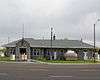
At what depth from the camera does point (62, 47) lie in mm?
76562

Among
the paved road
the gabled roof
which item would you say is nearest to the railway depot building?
the gabled roof

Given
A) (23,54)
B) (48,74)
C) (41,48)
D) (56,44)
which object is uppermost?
(56,44)

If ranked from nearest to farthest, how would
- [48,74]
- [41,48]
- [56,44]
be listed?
[48,74] < [41,48] < [56,44]

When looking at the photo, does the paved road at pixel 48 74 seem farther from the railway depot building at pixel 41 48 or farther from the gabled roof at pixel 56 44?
the gabled roof at pixel 56 44

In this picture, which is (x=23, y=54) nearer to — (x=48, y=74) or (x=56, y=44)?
(x=56, y=44)

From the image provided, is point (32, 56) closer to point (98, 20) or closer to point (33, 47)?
point (33, 47)

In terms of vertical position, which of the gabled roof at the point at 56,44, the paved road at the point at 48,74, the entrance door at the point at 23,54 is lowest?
the paved road at the point at 48,74

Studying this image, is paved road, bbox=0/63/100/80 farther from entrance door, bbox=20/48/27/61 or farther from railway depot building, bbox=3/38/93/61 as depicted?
railway depot building, bbox=3/38/93/61

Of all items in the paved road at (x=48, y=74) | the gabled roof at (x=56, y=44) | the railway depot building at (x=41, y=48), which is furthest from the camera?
the gabled roof at (x=56, y=44)

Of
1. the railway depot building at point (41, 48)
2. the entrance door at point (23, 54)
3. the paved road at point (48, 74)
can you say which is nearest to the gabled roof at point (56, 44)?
the railway depot building at point (41, 48)

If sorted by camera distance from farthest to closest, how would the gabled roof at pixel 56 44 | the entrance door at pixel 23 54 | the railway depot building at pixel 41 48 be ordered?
the gabled roof at pixel 56 44, the railway depot building at pixel 41 48, the entrance door at pixel 23 54

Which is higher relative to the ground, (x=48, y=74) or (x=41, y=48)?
(x=41, y=48)

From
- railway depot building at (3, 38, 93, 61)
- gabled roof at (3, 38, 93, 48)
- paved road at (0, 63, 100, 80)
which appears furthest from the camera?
gabled roof at (3, 38, 93, 48)

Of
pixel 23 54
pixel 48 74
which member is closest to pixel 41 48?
pixel 23 54
